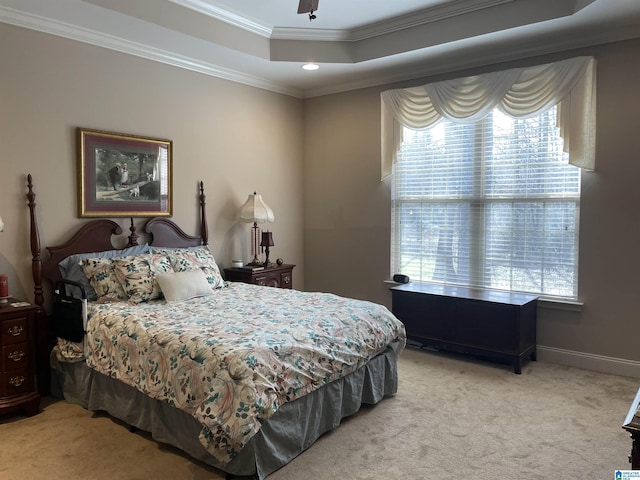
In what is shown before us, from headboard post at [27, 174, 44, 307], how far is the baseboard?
4.02 m

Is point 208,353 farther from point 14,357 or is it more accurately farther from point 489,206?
point 489,206

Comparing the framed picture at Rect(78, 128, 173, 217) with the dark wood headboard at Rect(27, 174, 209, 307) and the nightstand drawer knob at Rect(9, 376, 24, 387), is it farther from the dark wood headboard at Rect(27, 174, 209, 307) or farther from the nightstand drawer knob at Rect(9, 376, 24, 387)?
the nightstand drawer knob at Rect(9, 376, 24, 387)

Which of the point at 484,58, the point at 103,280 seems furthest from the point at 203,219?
the point at 484,58

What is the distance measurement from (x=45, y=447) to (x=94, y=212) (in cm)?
176

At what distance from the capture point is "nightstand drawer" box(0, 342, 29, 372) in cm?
298

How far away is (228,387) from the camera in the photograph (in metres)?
2.26

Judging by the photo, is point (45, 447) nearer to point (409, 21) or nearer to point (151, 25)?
point (151, 25)

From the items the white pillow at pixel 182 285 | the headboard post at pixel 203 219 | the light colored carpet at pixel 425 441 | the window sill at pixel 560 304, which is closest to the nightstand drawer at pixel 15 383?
the light colored carpet at pixel 425 441

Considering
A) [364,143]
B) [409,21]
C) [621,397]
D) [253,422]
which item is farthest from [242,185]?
[621,397]

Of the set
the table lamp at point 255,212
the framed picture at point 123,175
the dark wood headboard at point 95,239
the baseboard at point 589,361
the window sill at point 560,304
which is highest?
the framed picture at point 123,175

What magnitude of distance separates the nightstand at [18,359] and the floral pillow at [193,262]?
1.03m

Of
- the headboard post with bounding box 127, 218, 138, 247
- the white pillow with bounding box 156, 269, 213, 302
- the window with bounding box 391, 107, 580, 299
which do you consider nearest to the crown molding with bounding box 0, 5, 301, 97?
the headboard post with bounding box 127, 218, 138, 247

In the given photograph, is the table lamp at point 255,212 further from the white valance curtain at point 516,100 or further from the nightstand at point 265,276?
the white valance curtain at point 516,100

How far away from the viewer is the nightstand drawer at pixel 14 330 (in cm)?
298
